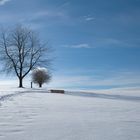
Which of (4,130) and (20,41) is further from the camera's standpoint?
(20,41)

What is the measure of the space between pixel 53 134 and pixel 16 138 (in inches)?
28.3

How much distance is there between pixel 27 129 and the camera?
573 centimetres

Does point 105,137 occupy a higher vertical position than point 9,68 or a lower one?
lower

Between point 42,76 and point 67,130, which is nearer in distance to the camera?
point 67,130

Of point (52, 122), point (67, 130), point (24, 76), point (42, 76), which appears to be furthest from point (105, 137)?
point (42, 76)

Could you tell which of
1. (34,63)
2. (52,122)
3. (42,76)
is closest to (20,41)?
(34,63)

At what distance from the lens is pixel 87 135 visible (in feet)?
17.0

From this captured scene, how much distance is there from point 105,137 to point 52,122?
196 centimetres

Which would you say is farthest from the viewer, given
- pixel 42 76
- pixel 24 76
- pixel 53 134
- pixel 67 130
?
pixel 42 76

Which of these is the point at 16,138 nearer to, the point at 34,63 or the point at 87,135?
the point at 87,135

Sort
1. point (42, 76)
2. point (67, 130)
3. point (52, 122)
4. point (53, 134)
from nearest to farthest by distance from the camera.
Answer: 1. point (53, 134)
2. point (67, 130)
3. point (52, 122)
4. point (42, 76)

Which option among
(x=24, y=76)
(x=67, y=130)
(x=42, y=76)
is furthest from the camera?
(x=42, y=76)

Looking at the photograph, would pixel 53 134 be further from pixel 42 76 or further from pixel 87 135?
pixel 42 76

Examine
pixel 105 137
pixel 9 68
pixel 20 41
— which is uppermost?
pixel 20 41
